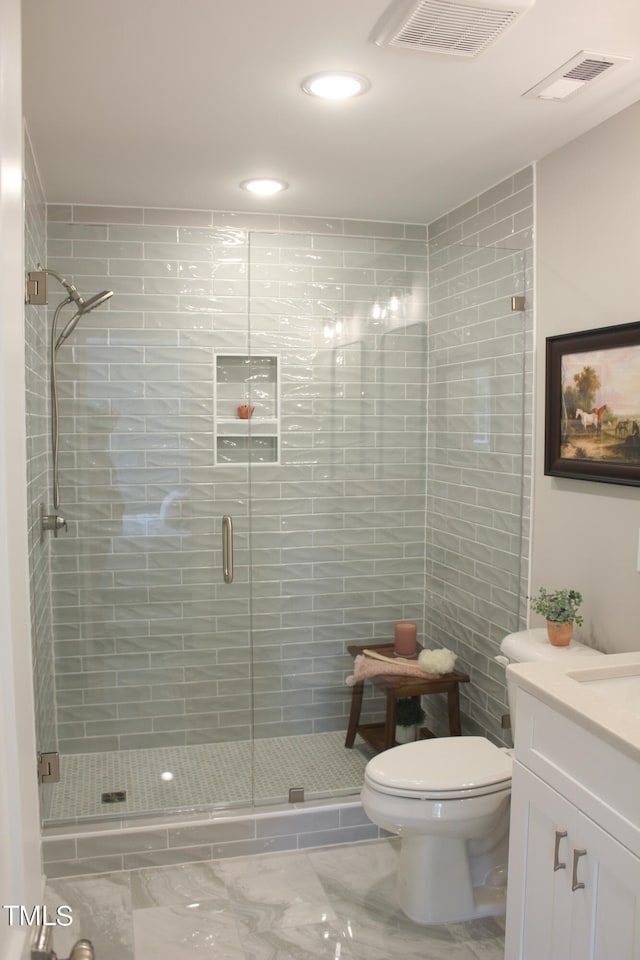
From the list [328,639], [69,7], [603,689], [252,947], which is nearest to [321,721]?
[328,639]

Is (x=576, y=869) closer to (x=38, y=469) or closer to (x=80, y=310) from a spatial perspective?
(x=38, y=469)

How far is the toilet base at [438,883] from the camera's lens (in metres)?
2.40

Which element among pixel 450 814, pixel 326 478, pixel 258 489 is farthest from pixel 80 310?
pixel 450 814

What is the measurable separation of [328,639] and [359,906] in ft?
3.17

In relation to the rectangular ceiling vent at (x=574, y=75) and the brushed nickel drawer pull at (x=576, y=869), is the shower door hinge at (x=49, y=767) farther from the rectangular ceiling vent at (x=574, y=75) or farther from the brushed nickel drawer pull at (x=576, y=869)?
the rectangular ceiling vent at (x=574, y=75)

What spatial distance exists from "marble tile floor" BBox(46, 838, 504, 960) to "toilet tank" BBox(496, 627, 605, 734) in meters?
0.74

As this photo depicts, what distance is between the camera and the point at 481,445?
10.2ft

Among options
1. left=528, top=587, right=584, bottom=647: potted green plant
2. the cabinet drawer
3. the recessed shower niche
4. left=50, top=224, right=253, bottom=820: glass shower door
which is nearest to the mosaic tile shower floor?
left=50, top=224, right=253, bottom=820: glass shower door

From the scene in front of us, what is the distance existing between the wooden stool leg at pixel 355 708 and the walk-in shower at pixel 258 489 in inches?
1.2

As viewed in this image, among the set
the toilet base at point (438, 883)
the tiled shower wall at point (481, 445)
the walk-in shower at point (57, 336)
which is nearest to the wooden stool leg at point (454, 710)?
the tiled shower wall at point (481, 445)

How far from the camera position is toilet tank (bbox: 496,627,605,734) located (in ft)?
7.92

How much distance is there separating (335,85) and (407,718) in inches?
89.8

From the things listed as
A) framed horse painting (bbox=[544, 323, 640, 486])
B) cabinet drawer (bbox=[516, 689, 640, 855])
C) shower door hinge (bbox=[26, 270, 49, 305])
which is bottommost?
cabinet drawer (bbox=[516, 689, 640, 855])

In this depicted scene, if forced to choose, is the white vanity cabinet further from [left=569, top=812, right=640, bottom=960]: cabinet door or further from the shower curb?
the shower curb
